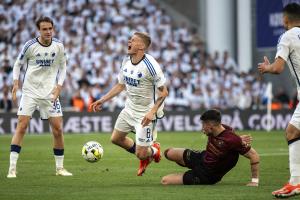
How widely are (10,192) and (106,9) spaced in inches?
977

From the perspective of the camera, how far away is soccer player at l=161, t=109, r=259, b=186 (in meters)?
12.3

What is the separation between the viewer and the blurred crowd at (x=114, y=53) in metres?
32.3

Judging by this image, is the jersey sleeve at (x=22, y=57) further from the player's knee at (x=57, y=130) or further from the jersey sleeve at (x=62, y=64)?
the player's knee at (x=57, y=130)

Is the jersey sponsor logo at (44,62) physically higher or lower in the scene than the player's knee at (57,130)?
higher

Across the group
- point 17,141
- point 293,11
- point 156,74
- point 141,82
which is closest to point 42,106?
point 17,141

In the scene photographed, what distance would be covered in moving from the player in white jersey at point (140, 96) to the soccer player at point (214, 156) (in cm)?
99

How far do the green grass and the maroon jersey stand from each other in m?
0.29

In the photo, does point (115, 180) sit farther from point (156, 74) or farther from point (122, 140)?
point (156, 74)

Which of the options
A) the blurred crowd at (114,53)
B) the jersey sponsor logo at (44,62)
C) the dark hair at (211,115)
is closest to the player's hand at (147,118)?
the dark hair at (211,115)

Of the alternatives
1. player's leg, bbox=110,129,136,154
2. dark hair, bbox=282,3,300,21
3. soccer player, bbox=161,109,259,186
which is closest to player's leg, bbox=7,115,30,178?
player's leg, bbox=110,129,136,154

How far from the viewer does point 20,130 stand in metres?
14.3

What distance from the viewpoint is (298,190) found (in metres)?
10.9

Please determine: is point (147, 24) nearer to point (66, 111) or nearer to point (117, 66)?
point (117, 66)

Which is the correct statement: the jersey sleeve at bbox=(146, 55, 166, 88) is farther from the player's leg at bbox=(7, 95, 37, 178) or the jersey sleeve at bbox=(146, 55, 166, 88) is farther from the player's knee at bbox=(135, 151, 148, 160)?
the player's leg at bbox=(7, 95, 37, 178)
